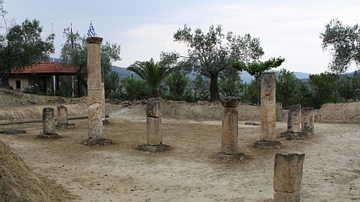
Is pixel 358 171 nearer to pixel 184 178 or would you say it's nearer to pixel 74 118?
pixel 184 178

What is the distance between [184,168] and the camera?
9.08 metres

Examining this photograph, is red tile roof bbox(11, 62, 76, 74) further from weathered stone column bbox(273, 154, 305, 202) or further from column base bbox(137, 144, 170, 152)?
weathered stone column bbox(273, 154, 305, 202)

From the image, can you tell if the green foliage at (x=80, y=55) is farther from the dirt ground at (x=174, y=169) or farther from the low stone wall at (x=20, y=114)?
the dirt ground at (x=174, y=169)

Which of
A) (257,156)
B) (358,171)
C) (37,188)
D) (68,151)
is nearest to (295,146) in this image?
(257,156)

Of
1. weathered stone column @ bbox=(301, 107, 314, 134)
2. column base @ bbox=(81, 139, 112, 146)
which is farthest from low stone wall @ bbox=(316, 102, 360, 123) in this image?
column base @ bbox=(81, 139, 112, 146)

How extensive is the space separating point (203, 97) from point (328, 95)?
9765mm

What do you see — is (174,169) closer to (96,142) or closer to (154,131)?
(154,131)

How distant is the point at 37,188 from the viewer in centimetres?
537

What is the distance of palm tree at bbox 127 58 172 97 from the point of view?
83.7 ft

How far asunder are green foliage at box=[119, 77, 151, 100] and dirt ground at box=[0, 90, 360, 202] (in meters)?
15.3

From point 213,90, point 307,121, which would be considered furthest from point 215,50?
point 307,121

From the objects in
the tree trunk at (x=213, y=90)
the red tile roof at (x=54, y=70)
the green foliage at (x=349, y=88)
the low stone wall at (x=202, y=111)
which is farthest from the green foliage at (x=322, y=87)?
the red tile roof at (x=54, y=70)

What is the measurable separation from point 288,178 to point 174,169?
3711mm

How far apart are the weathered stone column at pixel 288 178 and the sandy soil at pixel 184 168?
69 cm
